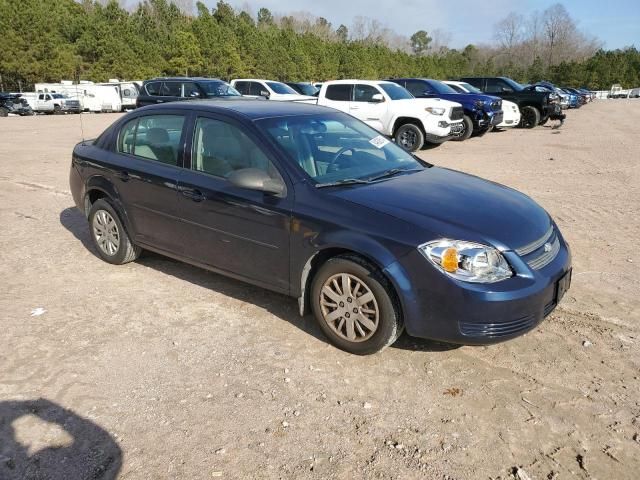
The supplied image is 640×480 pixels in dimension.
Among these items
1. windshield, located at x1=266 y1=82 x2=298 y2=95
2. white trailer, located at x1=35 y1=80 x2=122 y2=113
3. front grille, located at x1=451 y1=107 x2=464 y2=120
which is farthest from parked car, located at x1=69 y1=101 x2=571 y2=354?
white trailer, located at x1=35 y1=80 x2=122 y2=113

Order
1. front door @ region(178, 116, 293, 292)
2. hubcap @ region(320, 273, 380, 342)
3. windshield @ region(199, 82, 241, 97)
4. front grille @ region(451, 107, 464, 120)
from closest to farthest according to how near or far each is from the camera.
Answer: hubcap @ region(320, 273, 380, 342) → front door @ region(178, 116, 293, 292) → front grille @ region(451, 107, 464, 120) → windshield @ region(199, 82, 241, 97)

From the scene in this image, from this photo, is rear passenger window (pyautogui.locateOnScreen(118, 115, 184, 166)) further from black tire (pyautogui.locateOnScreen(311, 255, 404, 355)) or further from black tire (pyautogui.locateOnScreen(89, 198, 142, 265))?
black tire (pyautogui.locateOnScreen(311, 255, 404, 355))

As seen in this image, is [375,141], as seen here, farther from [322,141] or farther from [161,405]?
[161,405]

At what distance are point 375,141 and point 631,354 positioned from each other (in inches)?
101

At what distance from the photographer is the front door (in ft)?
13.1

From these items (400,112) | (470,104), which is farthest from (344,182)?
(470,104)

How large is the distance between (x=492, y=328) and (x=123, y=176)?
11.5 ft

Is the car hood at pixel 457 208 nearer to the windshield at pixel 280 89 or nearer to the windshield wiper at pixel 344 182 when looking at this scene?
the windshield wiper at pixel 344 182

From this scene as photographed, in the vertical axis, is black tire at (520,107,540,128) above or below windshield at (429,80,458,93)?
below

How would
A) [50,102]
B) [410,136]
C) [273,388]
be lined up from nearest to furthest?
[273,388]
[410,136]
[50,102]

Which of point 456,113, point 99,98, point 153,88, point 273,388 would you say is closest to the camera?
point 273,388

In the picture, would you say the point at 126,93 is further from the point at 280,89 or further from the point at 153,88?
the point at 153,88

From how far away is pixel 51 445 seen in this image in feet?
9.50

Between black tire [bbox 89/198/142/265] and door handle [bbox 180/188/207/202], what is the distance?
1132 millimetres
